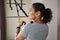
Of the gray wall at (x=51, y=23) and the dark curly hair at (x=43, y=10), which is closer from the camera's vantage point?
the dark curly hair at (x=43, y=10)

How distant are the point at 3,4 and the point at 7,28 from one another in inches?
18.9

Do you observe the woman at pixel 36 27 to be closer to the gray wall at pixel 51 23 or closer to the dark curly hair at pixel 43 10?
the dark curly hair at pixel 43 10

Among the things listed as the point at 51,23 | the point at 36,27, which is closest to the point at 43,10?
the point at 36,27

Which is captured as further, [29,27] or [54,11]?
[54,11]

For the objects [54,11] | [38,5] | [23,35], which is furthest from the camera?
[54,11]

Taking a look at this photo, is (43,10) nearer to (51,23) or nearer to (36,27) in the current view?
(36,27)

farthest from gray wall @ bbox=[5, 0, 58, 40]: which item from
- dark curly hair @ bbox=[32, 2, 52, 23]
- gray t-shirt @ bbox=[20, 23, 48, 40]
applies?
gray t-shirt @ bbox=[20, 23, 48, 40]

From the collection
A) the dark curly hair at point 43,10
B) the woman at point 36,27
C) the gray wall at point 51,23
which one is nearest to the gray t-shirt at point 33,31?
the woman at point 36,27

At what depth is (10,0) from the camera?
282 cm

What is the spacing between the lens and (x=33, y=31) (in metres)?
1.54

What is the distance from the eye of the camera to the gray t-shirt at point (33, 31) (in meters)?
1.52

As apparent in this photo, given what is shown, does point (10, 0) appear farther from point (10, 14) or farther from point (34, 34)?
point (34, 34)

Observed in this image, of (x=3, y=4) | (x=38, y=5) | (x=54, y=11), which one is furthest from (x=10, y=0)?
(x=38, y=5)

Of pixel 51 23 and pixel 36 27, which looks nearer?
pixel 36 27
